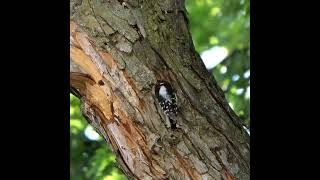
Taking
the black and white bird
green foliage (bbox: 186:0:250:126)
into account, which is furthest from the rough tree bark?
green foliage (bbox: 186:0:250:126)

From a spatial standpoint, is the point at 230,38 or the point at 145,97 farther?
the point at 230,38

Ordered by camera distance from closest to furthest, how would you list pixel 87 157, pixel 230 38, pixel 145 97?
pixel 145 97
pixel 87 157
pixel 230 38

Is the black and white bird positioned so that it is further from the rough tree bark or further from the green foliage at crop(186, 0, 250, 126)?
the green foliage at crop(186, 0, 250, 126)

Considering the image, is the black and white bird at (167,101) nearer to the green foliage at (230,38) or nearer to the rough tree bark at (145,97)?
the rough tree bark at (145,97)

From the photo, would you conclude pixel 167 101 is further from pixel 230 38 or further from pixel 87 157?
pixel 230 38

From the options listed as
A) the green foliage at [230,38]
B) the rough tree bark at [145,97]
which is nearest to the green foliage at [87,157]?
the green foliage at [230,38]

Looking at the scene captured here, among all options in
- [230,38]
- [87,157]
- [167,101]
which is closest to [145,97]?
[167,101]
